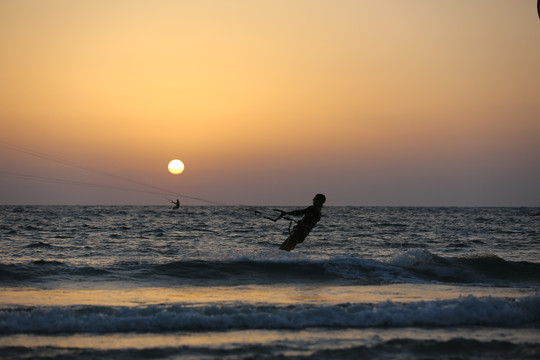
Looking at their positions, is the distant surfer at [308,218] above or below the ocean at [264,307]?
above

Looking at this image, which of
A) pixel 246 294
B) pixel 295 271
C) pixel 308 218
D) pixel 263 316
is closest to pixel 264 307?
pixel 263 316

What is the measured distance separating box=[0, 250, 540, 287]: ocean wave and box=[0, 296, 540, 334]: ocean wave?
4101 mm

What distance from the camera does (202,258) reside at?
61.0 feet

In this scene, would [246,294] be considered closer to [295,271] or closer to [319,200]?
[295,271]

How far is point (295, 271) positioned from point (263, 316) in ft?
21.5

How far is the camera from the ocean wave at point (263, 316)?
30.7ft

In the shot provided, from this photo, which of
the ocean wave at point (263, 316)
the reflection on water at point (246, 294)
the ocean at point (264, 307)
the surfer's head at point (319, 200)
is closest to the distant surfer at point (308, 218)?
the surfer's head at point (319, 200)

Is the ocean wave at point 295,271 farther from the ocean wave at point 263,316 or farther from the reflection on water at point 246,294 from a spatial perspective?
the ocean wave at point 263,316

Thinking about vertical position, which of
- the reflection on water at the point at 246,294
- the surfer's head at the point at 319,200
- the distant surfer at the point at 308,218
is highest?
the surfer's head at the point at 319,200

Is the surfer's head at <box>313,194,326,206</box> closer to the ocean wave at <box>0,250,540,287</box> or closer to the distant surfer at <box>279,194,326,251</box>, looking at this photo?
the distant surfer at <box>279,194,326,251</box>

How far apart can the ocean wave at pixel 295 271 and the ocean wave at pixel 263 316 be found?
4101 mm

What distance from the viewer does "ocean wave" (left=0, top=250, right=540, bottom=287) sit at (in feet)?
49.1

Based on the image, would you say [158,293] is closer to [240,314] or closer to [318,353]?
[240,314]

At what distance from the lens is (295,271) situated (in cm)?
1625
